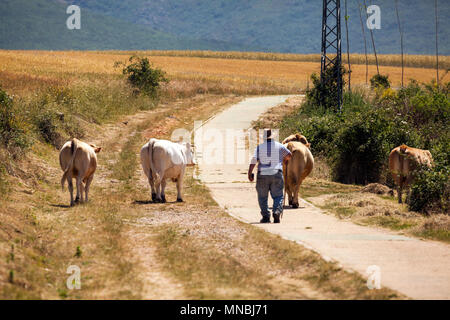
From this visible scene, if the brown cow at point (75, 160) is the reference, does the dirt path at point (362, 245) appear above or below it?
below

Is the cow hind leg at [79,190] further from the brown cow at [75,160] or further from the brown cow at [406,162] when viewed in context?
the brown cow at [406,162]

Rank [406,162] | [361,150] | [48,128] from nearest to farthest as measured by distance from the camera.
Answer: [406,162] < [361,150] < [48,128]

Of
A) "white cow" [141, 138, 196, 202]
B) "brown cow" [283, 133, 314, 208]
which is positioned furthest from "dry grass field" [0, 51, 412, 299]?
"brown cow" [283, 133, 314, 208]

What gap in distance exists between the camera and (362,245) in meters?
12.1

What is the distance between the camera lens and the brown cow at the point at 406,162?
757 inches

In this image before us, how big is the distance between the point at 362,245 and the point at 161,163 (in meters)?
6.86

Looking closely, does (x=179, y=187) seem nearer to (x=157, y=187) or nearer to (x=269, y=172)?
(x=157, y=187)

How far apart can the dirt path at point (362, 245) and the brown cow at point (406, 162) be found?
10.9ft

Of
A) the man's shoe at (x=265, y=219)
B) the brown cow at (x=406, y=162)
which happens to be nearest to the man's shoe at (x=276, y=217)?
the man's shoe at (x=265, y=219)

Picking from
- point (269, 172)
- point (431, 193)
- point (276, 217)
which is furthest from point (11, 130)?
point (431, 193)

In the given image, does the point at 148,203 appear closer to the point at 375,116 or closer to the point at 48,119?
the point at 48,119

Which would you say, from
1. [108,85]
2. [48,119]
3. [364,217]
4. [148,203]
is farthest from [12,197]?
[108,85]

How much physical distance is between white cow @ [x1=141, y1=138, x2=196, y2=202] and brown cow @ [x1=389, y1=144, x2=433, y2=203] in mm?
6296

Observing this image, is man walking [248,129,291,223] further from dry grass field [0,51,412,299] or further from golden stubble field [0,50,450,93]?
golden stubble field [0,50,450,93]
